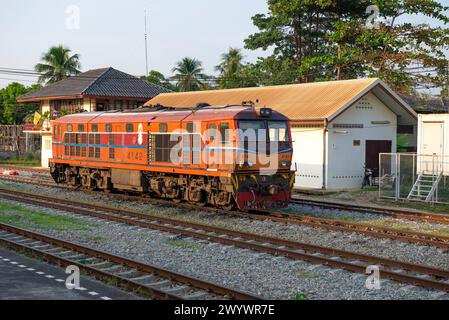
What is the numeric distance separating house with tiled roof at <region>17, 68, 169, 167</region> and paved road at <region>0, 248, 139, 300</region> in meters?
32.5

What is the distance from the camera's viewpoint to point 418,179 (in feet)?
75.0

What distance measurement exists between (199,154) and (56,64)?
159 feet

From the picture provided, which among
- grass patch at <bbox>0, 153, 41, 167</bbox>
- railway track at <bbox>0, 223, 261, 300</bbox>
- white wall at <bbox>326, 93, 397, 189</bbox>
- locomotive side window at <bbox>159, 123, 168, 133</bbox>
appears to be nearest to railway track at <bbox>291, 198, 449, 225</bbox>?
white wall at <bbox>326, 93, 397, 189</bbox>

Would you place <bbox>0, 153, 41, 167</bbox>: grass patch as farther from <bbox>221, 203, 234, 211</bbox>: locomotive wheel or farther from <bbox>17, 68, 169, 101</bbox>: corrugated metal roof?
<bbox>221, 203, 234, 211</bbox>: locomotive wheel

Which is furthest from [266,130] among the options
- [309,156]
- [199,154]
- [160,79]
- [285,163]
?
[160,79]

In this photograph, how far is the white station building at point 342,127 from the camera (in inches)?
1055

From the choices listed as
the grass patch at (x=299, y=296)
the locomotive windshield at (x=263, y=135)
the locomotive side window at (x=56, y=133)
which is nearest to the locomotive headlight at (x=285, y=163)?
the locomotive windshield at (x=263, y=135)

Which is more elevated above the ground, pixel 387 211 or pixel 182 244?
pixel 387 211

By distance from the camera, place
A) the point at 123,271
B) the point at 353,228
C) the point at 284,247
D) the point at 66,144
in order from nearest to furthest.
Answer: the point at 123,271 < the point at 284,247 < the point at 353,228 < the point at 66,144

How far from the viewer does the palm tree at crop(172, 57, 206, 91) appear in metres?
66.6

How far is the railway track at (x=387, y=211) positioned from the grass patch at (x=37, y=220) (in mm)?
8579

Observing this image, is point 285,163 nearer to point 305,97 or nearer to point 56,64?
point 305,97

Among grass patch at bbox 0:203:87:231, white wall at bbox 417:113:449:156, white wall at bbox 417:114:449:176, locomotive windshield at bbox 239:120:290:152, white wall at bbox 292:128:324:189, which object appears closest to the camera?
grass patch at bbox 0:203:87:231
